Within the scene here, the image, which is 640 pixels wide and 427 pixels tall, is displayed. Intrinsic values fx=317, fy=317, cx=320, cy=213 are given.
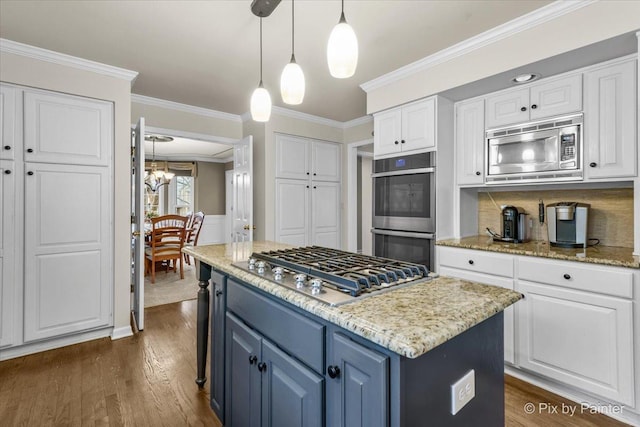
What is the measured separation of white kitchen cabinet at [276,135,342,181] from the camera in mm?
3994

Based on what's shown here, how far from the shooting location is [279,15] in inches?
79.0

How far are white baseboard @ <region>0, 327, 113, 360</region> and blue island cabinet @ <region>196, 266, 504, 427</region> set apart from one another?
1.96 meters

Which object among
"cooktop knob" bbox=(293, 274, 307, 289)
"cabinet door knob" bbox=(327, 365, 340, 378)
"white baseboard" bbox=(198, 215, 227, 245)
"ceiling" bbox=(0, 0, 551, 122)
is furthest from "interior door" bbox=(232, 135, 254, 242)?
"white baseboard" bbox=(198, 215, 227, 245)

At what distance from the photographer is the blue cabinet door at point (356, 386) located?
762 millimetres

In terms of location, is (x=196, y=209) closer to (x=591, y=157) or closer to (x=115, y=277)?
(x=115, y=277)

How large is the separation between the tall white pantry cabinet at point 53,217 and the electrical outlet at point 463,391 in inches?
116

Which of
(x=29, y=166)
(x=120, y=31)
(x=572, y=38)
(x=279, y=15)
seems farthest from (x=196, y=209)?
(x=572, y=38)

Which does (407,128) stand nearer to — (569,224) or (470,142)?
(470,142)

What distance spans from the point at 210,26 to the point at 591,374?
3177 millimetres

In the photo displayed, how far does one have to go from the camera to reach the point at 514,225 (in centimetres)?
250

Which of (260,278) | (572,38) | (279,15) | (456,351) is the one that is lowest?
(456,351)

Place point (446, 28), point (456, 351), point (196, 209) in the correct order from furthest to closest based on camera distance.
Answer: point (196, 209) < point (446, 28) < point (456, 351)

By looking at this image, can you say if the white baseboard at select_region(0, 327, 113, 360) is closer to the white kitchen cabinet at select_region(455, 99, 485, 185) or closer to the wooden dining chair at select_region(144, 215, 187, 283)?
the wooden dining chair at select_region(144, 215, 187, 283)

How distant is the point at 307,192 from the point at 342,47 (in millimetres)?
3038
